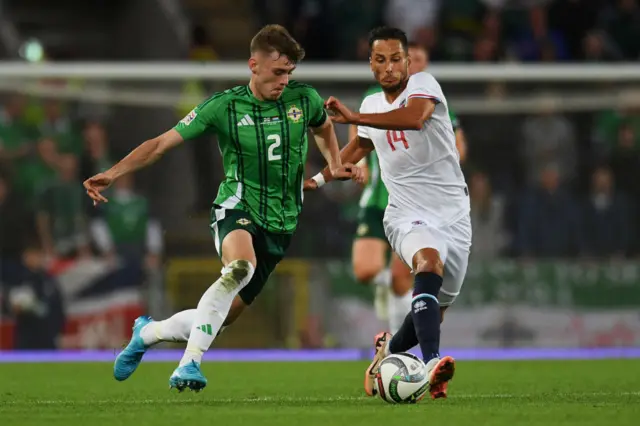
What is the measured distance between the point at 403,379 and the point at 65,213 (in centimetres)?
813

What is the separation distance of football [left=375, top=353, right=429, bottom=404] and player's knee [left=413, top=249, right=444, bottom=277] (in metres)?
0.55

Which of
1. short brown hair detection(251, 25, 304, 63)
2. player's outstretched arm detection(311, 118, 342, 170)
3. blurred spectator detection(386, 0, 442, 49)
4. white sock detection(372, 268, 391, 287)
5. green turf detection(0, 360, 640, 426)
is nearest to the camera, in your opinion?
green turf detection(0, 360, 640, 426)

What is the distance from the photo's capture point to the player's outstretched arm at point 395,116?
6.80m

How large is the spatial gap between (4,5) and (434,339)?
1419cm

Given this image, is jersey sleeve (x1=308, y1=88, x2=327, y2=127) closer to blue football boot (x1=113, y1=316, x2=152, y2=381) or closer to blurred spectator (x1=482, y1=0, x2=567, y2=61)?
blue football boot (x1=113, y1=316, x2=152, y2=381)

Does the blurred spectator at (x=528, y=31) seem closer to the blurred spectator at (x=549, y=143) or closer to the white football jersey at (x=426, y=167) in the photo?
the blurred spectator at (x=549, y=143)

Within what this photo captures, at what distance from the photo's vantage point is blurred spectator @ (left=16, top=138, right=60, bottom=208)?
47.1ft

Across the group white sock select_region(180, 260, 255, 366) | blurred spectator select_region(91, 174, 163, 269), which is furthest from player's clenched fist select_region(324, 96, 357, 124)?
blurred spectator select_region(91, 174, 163, 269)

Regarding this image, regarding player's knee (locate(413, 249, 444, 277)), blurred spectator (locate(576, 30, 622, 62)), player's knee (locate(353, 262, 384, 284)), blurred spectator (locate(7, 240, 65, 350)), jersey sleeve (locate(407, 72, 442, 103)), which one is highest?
blurred spectator (locate(576, 30, 622, 62))

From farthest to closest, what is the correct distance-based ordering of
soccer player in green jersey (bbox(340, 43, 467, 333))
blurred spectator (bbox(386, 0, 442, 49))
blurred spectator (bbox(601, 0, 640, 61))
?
blurred spectator (bbox(386, 0, 442, 49)) → blurred spectator (bbox(601, 0, 640, 61)) → soccer player in green jersey (bbox(340, 43, 467, 333))

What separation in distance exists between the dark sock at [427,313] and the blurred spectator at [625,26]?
9839mm

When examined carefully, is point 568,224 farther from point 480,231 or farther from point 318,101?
point 318,101

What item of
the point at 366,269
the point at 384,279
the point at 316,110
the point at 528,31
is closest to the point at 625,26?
the point at 528,31

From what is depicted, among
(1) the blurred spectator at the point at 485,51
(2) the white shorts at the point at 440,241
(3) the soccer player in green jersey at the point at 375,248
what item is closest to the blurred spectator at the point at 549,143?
(1) the blurred spectator at the point at 485,51
